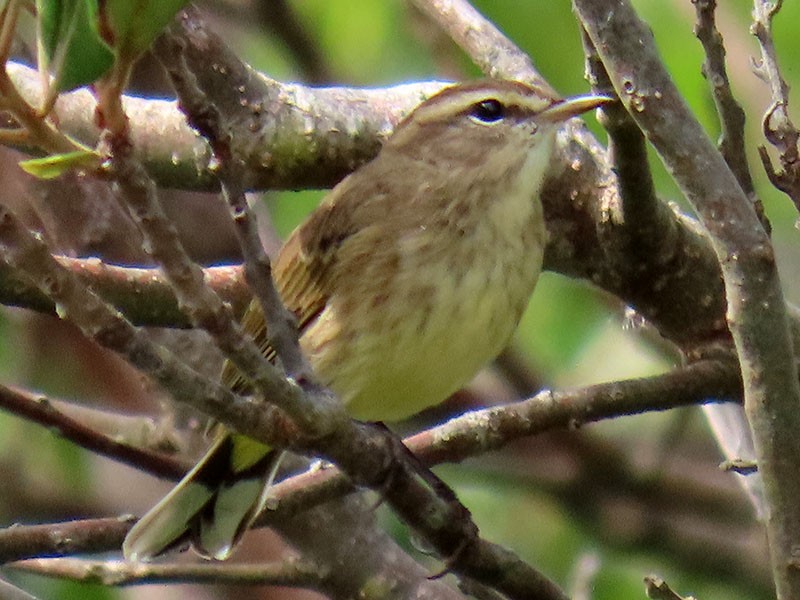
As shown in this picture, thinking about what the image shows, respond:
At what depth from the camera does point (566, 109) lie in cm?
332

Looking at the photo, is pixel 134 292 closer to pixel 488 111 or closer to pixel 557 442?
pixel 488 111

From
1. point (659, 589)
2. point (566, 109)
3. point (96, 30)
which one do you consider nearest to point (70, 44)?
point (96, 30)

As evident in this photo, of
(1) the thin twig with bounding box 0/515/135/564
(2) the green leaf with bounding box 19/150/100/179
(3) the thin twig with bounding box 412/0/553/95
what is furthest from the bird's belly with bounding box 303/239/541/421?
(2) the green leaf with bounding box 19/150/100/179

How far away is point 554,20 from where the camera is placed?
14.3 ft

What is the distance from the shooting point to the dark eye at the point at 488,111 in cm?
371

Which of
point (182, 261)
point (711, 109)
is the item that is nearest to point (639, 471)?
point (711, 109)

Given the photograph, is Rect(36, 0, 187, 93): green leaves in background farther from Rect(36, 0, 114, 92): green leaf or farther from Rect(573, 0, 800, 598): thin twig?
Rect(573, 0, 800, 598): thin twig

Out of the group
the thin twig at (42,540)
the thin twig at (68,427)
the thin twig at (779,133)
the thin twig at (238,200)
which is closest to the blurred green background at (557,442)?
the thin twig at (42,540)

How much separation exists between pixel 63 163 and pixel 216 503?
2.04 metres

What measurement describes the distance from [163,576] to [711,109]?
2.07 m

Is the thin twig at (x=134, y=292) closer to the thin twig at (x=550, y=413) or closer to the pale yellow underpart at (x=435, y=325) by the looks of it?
the pale yellow underpart at (x=435, y=325)

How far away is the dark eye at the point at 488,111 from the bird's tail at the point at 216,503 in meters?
1.08

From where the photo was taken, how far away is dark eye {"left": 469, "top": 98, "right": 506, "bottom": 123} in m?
3.71

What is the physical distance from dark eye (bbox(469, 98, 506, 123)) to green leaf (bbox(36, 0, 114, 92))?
226 cm
